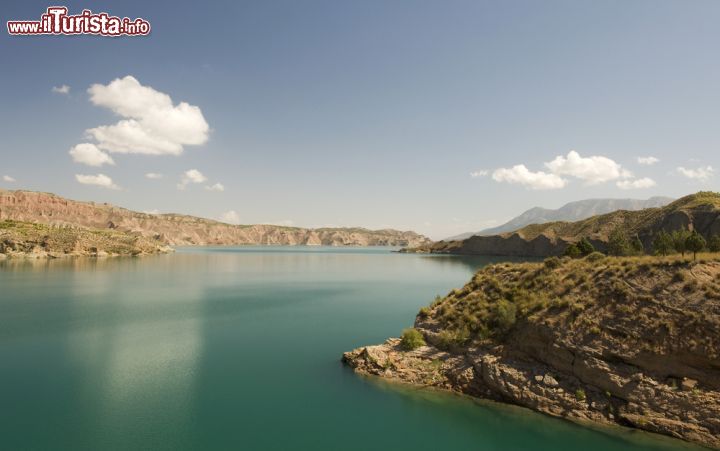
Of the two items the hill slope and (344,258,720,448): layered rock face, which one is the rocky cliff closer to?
(344,258,720,448): layered rock face

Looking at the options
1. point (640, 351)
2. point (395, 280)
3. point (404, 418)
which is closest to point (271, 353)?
point (404, 418)

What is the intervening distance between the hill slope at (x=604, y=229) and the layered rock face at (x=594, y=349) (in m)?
80.7

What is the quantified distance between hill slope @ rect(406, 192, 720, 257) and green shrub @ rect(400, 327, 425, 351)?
283 ft

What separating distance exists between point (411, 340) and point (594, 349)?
37.3 ft

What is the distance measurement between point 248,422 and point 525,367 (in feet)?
50.2

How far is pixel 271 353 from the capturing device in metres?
28.6

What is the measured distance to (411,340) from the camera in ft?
88.7

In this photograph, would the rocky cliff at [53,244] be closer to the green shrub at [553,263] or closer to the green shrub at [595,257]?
the green shrub at [553,263]

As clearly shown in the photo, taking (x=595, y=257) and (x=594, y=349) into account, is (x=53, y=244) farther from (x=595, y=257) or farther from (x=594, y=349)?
(x=594, y=349)

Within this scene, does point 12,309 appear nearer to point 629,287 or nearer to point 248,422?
point 248,422

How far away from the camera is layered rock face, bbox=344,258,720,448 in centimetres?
1752

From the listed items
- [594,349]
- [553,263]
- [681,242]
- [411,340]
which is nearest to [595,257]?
[553,263]

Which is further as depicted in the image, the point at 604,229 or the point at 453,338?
the point at 604,229

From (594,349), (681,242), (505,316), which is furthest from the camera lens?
(681,242)
